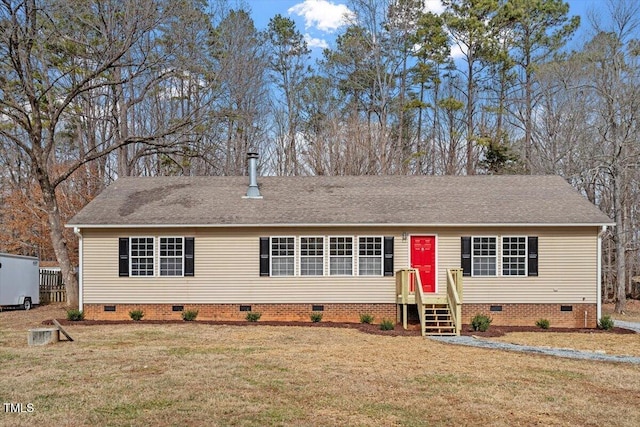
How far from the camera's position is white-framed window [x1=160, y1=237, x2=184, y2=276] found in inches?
675

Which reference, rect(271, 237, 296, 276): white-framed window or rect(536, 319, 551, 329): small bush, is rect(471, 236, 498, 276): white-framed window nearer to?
rect(536, 319, 551, 329): small bush

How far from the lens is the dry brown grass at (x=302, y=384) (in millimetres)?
7156

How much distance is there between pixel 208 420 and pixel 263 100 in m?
27.2

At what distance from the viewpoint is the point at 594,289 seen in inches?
664

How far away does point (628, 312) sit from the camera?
2306 cm

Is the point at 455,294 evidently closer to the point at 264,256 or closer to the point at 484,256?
the point at 484,256

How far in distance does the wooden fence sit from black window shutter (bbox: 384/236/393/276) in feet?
51.6

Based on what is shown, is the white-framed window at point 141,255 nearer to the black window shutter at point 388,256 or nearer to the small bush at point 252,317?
the small bush at point 252,317

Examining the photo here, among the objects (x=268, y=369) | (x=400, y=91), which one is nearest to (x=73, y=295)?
(x=268, y=369)

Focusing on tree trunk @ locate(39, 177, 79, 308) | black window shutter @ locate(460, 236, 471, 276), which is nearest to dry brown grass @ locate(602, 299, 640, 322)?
black window shutter @ locate(460, 236, 471, 276)

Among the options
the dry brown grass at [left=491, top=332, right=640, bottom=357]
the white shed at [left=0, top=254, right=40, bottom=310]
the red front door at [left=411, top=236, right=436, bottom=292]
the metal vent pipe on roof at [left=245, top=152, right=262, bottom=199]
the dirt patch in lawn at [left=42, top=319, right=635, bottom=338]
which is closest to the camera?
the dry brown grass at [left=491, top=332, right=640, bottom=357]

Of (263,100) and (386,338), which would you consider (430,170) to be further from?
(386,338)

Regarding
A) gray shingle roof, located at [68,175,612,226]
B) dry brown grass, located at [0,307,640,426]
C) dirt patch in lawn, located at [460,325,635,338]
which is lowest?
dirt patch in lawn, located at [460,325,635,338]

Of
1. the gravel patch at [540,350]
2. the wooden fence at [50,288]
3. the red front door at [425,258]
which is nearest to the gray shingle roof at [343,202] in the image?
the red front door at [425,258]
